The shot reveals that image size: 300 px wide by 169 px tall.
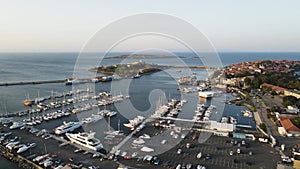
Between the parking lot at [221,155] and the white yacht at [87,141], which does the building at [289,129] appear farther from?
the white yacht at [87,141]

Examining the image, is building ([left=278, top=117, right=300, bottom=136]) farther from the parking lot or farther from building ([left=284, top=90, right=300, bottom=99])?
building ([left=284, top=90, right=300, bottom=99])

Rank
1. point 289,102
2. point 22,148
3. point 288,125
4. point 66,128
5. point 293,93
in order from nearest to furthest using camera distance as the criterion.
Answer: point 22,148 < point 288,125 < point 66,128 < point 289,102 < point 293,93

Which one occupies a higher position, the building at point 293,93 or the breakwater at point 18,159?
the building at point 293,93

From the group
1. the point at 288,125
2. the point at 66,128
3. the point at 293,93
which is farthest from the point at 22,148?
the point at 293,93

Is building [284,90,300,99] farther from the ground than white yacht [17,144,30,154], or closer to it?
farther from the ground

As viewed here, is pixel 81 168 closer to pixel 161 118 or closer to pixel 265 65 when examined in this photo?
pixel 161 118

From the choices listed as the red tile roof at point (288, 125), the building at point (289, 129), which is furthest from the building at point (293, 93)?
the building at point (289, 129)

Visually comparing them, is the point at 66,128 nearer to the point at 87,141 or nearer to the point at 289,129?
the point at 87,141

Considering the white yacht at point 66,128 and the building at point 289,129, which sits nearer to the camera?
the building at point 289,129

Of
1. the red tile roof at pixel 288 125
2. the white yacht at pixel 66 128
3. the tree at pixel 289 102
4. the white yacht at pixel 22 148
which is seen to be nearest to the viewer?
the white yacht at pixel 22 148

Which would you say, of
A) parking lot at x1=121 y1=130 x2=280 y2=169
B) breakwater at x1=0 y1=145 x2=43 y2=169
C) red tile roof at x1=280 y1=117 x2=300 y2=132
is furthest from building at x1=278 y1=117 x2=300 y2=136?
breakwater at x1=0 y1=145 x2=43 y2=169

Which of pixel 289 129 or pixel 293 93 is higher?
pixel 293 93
